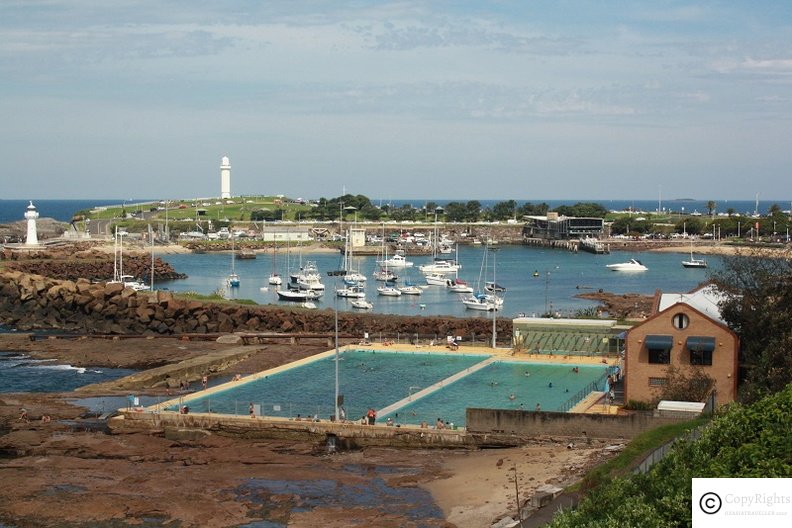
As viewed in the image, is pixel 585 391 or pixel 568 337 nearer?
pixel 585 391

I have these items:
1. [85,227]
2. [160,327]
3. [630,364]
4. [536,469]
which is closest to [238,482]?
[536,469]

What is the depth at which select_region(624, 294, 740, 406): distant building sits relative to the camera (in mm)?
33031

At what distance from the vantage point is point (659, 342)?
110 feet

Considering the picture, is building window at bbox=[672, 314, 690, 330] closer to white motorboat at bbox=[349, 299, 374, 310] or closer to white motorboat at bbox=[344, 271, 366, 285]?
white motorboat at bbox=[349, 299, 374, 310]

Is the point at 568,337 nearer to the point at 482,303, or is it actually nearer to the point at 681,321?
the point at 681,321

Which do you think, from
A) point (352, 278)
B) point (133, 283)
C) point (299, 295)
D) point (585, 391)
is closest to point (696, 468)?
point (585, 391)

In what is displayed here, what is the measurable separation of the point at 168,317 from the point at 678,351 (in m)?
38.2

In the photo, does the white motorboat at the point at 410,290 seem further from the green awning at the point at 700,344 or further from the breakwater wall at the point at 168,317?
the green awning at the point at 700,344

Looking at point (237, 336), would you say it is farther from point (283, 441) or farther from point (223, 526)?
point (223, 526)

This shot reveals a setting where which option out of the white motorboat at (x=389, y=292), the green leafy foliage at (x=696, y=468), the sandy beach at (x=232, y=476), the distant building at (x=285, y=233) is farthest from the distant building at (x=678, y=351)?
the distant building at (x=285, y=233)

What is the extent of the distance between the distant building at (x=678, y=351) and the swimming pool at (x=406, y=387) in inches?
123

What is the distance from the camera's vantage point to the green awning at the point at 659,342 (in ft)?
110
